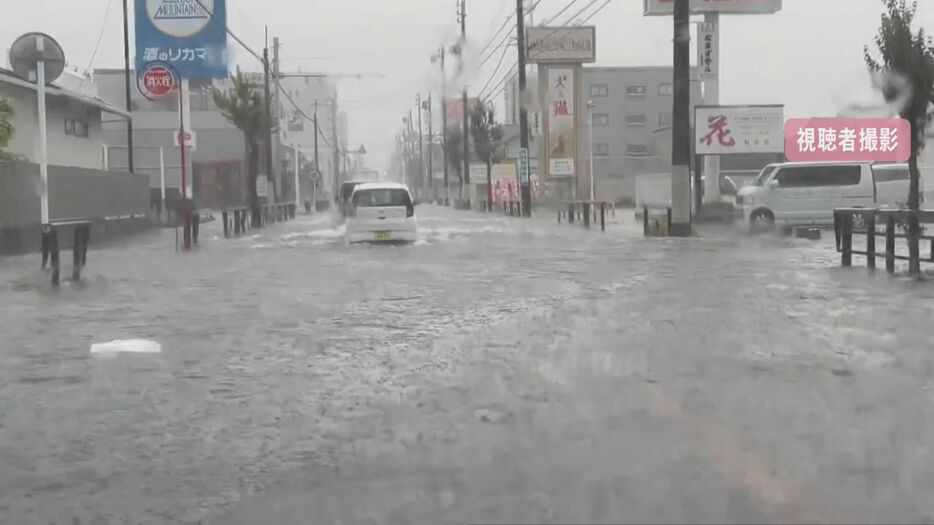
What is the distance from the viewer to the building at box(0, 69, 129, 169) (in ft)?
96.1

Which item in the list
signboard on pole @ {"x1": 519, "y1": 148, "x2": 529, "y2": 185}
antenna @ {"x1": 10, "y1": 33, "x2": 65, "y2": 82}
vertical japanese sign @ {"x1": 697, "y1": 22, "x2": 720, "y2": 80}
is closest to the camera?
antenna @ {"x1": 10, "y1": 33, "x2": 65, "y2": 82}

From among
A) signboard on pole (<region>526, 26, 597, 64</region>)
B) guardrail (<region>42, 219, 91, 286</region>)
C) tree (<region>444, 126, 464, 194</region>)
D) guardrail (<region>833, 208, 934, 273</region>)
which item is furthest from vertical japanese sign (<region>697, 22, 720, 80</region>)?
tree (<region>444, 126, 464, 194</region>)

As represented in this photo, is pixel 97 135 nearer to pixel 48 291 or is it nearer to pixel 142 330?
pixel 48 291

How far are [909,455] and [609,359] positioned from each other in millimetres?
3248

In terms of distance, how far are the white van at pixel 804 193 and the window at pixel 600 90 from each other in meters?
49.5

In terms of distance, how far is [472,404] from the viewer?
705 cm

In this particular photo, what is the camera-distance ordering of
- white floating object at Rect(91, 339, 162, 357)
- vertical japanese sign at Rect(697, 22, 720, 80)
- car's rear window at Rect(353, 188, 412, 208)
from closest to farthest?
white floating object at Rect(91, 339, 162, 357) < car's rear window at Rect(353, 188, 412, 208) < vertical japanese sign at Rect(697, 22, 720, 80)

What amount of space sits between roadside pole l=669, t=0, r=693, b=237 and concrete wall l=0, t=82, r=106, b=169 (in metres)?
15.8

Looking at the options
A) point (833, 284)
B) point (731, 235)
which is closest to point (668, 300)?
point (833, 284)

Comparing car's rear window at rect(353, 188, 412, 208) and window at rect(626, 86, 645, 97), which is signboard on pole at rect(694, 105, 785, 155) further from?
window at rect(626, 86, 645, 97)

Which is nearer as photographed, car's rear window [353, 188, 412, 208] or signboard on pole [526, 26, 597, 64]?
car's rear window [353, 188, 412, 208]

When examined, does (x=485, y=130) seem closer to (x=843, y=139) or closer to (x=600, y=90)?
A: (x=600, y=90)

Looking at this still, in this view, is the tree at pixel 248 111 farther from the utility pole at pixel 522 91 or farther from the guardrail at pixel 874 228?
the guardrail at pixel 874 228

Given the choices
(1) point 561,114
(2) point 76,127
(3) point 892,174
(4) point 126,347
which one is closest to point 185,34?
(2) point 76,127
